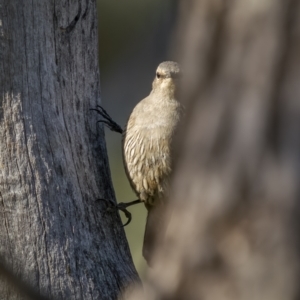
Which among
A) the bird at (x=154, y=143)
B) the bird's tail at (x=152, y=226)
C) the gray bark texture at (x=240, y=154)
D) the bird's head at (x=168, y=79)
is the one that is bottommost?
the bird's tail at (x=152, y=226)

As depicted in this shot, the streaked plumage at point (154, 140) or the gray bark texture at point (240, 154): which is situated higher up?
the gray bark texture at point (240, 154)

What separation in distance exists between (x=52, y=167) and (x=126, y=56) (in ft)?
14.4

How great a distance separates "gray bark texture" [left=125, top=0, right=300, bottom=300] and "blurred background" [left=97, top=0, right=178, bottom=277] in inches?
191

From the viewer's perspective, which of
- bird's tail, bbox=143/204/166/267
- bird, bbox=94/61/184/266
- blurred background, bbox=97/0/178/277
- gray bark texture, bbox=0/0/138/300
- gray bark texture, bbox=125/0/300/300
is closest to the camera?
gray bark texture, bbox=125/0/300/300

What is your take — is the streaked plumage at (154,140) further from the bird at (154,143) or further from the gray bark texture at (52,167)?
the gray bark texture at (52,167)

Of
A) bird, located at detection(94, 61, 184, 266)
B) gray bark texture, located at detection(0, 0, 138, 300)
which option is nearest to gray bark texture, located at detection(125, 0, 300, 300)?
gray bark texture, located at detection(0, 0, 138, 300)

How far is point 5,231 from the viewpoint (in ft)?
8.26

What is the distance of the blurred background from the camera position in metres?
6.20

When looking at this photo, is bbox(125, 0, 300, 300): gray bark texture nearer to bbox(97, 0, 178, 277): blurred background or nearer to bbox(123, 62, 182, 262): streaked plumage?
bbox(123, 62, 182, 262): streaked plumage

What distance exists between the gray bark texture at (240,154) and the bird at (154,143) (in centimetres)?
208

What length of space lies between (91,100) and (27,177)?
622mm

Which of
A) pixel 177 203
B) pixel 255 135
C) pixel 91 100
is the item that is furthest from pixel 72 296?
pixel 255 135

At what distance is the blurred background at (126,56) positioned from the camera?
620cm

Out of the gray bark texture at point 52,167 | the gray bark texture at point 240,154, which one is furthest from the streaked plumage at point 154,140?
the gray bark texture at point 240,154
